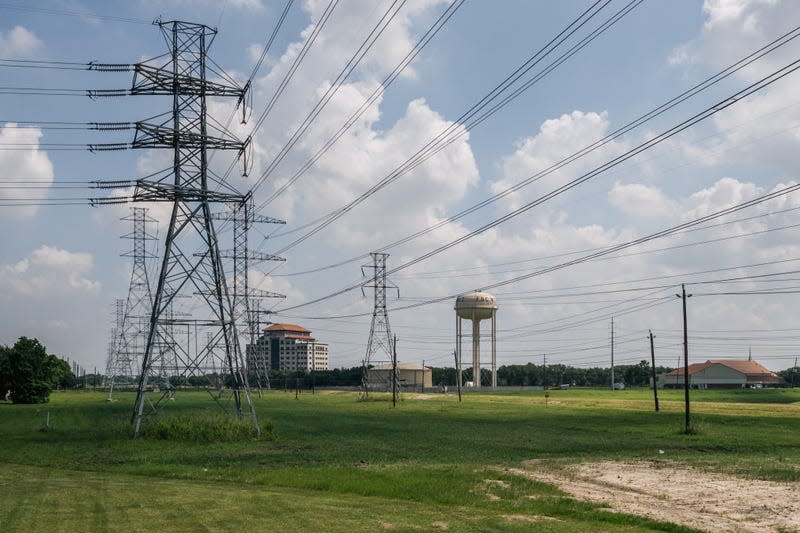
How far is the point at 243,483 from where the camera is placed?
995 inches

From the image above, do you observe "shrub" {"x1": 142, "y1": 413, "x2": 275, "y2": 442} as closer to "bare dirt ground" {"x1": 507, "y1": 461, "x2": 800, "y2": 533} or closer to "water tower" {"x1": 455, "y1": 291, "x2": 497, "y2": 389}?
"bare dirt ground" {"x1": 507, "y1": 461, "x2": 800, "y2": 533}

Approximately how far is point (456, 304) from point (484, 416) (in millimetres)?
82254

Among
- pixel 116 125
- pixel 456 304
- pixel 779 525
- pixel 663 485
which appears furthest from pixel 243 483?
pixel 456 304

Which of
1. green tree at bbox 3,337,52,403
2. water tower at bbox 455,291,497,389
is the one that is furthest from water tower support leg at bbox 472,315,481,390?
green tree at bbox 3,337,52,403

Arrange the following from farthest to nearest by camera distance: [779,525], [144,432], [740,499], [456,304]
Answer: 1. [456,304]
2. [144,432]
3. [740,499]
4. [779,525]

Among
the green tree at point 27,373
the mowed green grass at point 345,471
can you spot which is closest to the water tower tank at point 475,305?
the green tree at point 27,373

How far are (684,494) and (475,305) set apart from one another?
12171 cm

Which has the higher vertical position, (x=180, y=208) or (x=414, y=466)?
(x=180, y=208)

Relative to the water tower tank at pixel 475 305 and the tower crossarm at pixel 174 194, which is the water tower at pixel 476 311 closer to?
the water tower tank at pixel 475 305

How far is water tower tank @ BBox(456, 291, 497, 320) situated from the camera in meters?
145

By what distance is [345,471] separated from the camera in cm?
2730

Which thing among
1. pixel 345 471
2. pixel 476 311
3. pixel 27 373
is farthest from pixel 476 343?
pixel 345 471

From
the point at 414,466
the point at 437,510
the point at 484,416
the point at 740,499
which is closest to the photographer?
the point at 437,510

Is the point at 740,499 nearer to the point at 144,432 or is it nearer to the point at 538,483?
the point at 538,483
